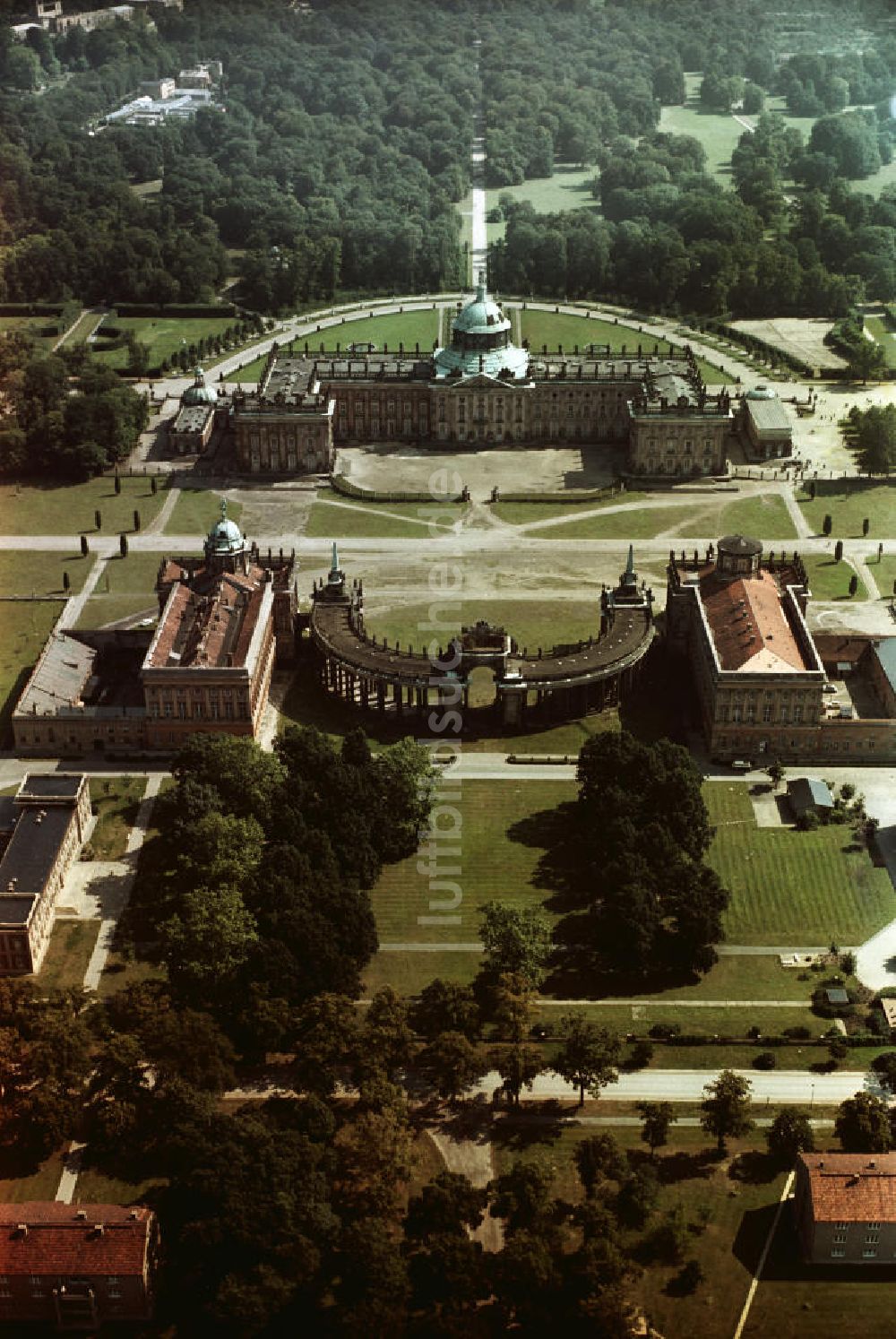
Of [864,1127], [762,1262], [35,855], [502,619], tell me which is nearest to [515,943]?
[864,1127]

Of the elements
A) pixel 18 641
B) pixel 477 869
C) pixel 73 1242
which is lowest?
pixel 477 869

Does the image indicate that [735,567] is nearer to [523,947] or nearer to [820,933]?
[820,933]

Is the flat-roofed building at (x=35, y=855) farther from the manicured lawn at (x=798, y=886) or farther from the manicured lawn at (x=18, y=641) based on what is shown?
the manicured lawn at (x=798, y=886)

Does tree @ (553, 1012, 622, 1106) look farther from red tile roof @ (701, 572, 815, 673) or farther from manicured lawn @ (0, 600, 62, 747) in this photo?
manicured lawn @ (0, 600, 62, 747)

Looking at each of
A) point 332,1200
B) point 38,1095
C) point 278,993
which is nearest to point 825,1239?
point 332,1200

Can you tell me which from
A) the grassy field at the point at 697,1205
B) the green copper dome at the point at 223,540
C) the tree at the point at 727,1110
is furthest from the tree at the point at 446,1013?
the green copper dome at the point at 223,540

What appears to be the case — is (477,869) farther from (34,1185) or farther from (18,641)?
(18,641)

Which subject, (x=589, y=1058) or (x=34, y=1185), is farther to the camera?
(x=589, y=1058)

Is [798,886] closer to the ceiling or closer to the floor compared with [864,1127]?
closer to the floor
